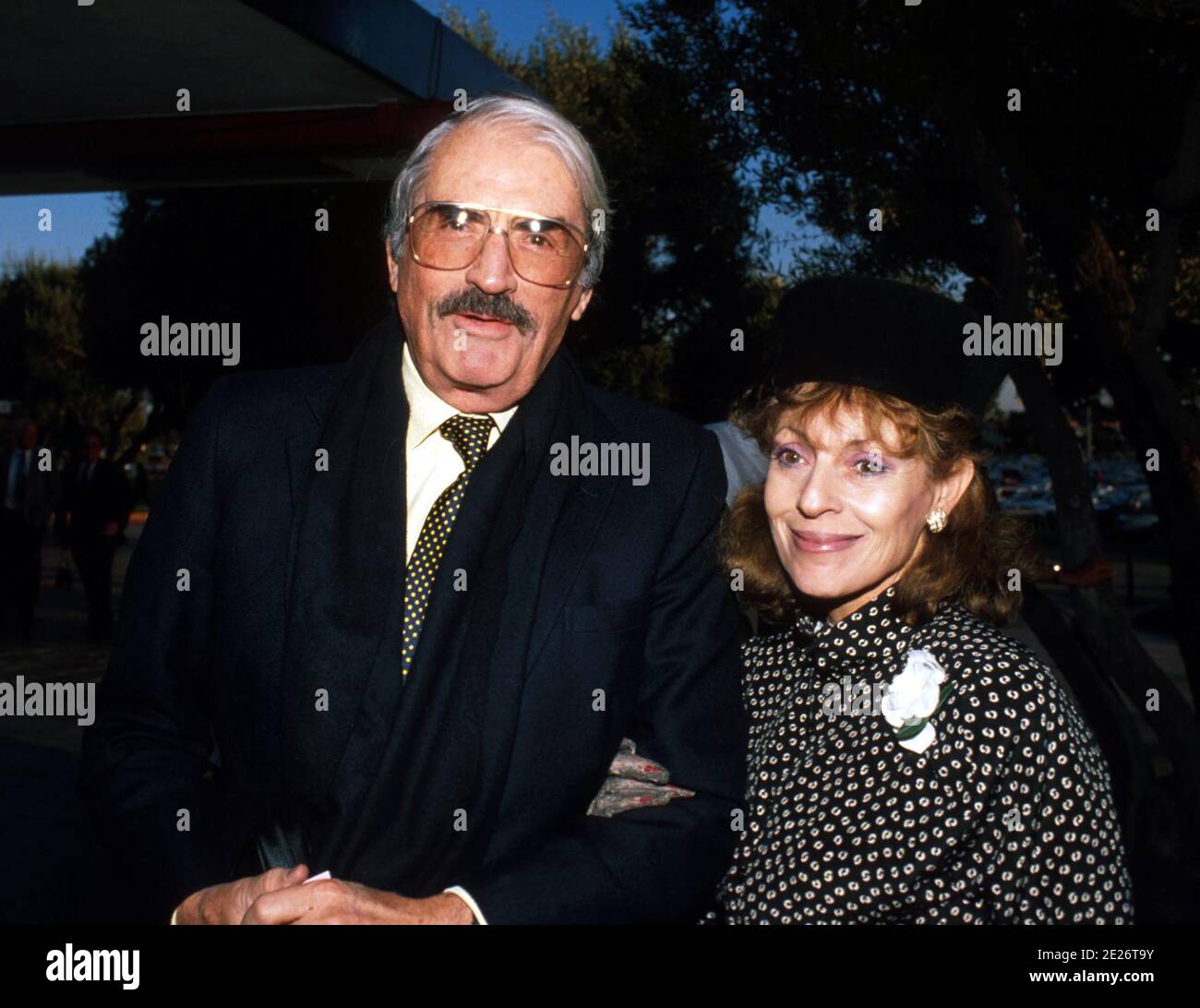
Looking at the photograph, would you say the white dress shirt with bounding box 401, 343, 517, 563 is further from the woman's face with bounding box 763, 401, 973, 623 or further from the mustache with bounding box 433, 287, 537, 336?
the woman's face with bounding box 763, 401, 973, 623

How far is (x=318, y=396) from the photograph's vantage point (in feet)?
7.39

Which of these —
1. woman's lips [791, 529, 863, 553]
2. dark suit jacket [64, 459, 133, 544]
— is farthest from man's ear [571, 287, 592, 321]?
dark suit jacket [64, 459, 133, 544]

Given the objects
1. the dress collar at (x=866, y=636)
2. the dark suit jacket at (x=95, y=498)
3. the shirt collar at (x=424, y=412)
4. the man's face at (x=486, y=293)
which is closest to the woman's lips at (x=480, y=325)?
the man's face at (x=486, y=293)

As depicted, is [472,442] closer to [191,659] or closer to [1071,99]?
[191,659]

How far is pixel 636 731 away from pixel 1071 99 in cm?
436

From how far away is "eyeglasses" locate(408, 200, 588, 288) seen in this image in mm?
2256

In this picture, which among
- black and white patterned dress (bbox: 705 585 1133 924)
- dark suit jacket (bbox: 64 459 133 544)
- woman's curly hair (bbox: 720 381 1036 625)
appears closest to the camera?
black and white patterned dress (bbox: 705 585 1133 924)

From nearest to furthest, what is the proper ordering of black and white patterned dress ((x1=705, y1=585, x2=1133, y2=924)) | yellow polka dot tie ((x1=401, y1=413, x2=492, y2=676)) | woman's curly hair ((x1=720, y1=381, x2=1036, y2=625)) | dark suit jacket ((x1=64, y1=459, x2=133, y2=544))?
black and white patterned dress ((x1=705, y1=585, x2=1133, y2=924)) < yellow polka dot tie ((x1=401, y1=413, x2=492, y2=676)) < woman's curly hair ((x1=720, y1=381, x2=1036, y2=625)) < dark suit jacket ((x1=64, y1=459, x2=133, y2=544))

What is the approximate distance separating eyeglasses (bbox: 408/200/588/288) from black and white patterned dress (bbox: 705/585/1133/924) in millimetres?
975

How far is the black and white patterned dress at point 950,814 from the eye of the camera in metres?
1.98

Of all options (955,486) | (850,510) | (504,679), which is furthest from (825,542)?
(504,679)

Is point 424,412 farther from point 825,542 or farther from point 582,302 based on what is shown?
point 825,542

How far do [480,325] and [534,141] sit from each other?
38cm
